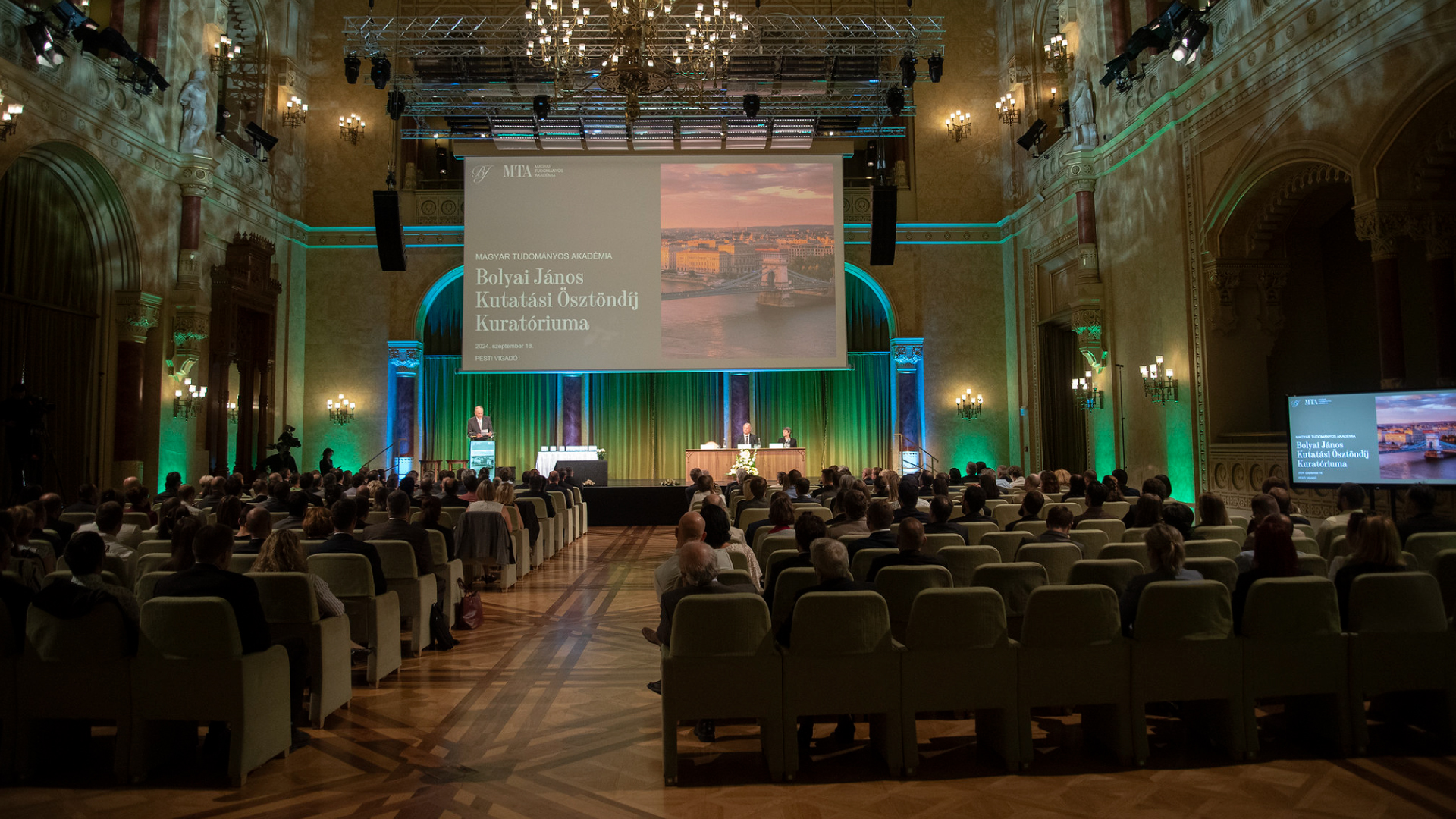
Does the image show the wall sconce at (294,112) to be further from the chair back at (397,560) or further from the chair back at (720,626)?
the chair back at (720,626)

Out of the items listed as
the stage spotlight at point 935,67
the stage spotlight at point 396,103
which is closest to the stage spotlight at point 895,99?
the stage spotlight at point 935,67

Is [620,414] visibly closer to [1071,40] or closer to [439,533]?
[1071,40]

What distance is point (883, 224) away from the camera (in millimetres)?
15711

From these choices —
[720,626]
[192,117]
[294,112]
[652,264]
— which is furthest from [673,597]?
[294,112]

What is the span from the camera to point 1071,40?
566 inches

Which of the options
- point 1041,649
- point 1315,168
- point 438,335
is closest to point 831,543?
point 1041,649

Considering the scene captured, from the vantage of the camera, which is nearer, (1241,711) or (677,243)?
(1241,711)

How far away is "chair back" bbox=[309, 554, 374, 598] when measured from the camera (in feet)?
16.8

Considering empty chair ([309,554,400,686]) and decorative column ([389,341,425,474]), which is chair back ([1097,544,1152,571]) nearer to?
empty chair ([309,554,400,686])

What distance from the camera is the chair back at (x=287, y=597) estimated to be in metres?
4.32

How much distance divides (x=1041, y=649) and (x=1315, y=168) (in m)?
8.11

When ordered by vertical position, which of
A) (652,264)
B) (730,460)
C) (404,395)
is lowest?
(730,460)

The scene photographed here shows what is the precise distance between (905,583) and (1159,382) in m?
8.72

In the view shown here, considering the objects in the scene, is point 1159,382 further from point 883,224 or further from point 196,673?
point 196,673
